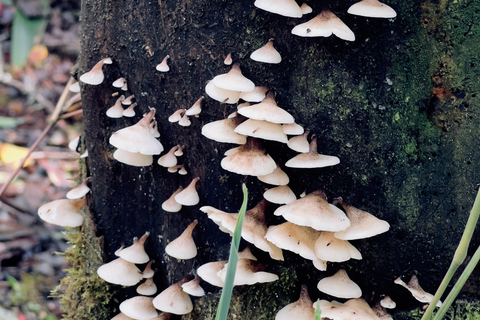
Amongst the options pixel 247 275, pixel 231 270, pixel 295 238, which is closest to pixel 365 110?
pixel 295 238

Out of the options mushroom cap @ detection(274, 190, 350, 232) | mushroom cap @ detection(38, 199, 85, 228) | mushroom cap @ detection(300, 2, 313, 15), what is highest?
mushroom cap @ detection(300, 2, 313, 15)

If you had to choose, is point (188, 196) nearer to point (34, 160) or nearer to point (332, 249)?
point (332, 249)

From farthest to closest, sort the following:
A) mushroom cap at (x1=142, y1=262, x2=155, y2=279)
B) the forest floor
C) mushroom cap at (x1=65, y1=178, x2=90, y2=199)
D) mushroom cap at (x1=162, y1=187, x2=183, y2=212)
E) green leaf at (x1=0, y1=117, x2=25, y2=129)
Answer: green leaf at (x1=0, y1=117, x2=25, y2=129)
the forest floor
mushroom cap at (x1=65, y1=178, x2=90, y2=199)
mushroom cap at (x1=142, y1=262, x2=155, y2=279)
mushroom cap at (x1=162, y1=187, x2=183, y2=212)

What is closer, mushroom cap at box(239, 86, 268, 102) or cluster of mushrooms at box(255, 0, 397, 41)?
cluster of mushrooms at box(255, 0, 397, 41)

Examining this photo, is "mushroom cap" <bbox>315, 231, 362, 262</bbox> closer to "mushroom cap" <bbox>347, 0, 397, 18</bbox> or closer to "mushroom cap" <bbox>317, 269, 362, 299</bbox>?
"mushroom cap" <bbox>317, 269, 362, 299</bbox>

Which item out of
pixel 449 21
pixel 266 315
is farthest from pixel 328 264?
pixel 449 21

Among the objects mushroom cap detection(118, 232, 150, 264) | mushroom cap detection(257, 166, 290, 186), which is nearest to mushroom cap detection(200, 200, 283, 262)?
mushroom cap detection(257, 166, 290, 186)

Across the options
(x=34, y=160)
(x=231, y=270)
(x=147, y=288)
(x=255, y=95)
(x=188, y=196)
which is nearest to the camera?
(x=231, y=270)
